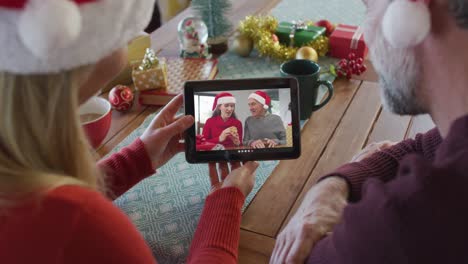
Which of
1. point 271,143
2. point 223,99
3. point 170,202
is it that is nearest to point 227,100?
point 223,99

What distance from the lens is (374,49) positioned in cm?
62

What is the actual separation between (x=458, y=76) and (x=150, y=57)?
0.75 metres

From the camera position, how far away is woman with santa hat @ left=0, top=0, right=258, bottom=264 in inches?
15.2

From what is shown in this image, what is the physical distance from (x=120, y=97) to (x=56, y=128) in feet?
1.89

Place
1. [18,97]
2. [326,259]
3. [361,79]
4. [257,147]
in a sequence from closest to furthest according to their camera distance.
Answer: [18,97]
[326,259]
[257,147]
[361,79]

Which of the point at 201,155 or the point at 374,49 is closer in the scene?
the point at 374,49

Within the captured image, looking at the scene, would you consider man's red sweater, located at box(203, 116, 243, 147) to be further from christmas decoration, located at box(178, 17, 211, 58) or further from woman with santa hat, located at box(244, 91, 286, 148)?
christmas decoration, located at box(178, 17, 211, 58)

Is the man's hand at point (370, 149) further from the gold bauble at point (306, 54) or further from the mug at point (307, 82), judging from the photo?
the gold bauble at point (306, 54)

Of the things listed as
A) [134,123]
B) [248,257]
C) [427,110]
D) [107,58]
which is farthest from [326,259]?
[134,123]

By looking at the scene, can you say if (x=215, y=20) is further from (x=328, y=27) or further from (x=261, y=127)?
(x=261, y=127)

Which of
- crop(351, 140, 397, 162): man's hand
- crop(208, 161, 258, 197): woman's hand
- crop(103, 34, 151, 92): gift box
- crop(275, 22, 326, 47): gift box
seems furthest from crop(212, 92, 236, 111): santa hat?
crop(275, 22, 326, 47): gift box

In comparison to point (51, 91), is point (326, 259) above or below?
below

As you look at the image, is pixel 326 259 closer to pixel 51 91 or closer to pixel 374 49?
pixel 374 49

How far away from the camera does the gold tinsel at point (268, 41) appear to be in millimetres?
1211
